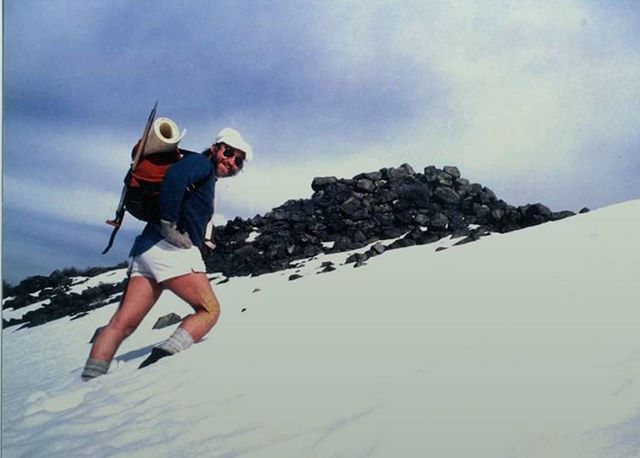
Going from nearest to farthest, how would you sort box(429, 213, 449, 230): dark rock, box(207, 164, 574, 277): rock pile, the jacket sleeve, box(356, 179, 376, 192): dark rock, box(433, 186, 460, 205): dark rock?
the jacket sleeve < box(207, 164, 574, 277): rock pile < box(429, 213, 449, 230): dark rock < box(356, 179, 376, 192): dark rock < box(433, 186, 460, 205): dark rock

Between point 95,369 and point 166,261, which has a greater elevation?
point 166,261

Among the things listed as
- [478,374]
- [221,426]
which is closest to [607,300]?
[478,374]

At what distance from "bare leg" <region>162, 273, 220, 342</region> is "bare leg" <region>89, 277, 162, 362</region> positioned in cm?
12

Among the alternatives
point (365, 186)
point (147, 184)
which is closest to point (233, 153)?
point (147, 184)

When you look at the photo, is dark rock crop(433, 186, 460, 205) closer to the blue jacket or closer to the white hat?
the white hat

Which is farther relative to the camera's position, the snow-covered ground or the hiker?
the hiker

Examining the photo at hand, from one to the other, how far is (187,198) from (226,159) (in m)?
0.42

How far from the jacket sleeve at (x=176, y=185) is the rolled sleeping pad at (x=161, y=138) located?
16 centimetres

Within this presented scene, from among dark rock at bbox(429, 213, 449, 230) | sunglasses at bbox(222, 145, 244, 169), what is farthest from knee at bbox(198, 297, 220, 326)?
dark rock at bbox(429, 213, 449, 230)

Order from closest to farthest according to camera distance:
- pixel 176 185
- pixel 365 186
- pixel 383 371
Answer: pixel 383 371
pixel 176 185
pixel 365 186

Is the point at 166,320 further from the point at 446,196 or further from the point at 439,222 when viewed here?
the point at 446,196

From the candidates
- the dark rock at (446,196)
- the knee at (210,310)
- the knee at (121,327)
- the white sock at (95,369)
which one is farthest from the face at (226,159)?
the dark rock at (446,196)

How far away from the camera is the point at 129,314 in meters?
3.55

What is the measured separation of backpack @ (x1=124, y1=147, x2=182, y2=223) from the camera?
3479mm
